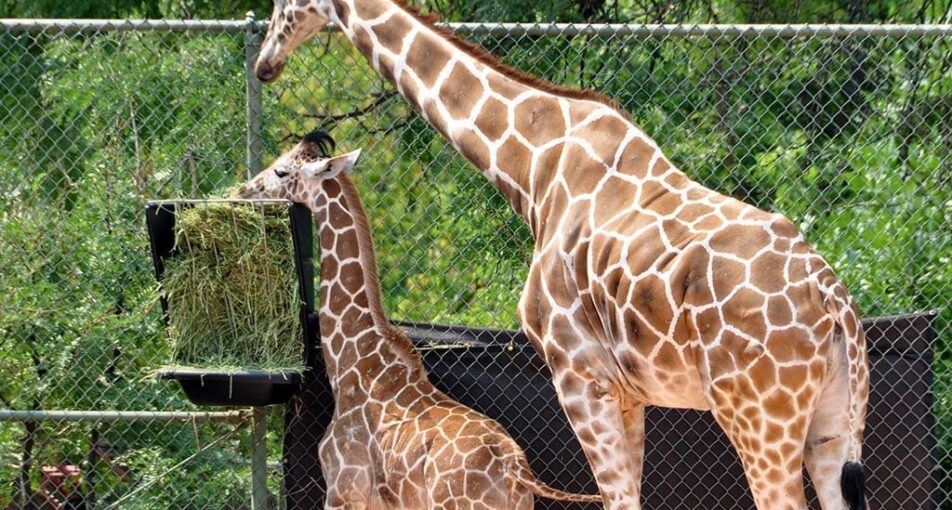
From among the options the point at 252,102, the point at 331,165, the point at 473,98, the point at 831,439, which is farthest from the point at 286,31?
the point at 831,439

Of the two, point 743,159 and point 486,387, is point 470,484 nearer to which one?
point 486,387

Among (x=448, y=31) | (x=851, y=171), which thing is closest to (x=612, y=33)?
(x=448, y=31)

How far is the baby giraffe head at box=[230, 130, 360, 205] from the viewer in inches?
220

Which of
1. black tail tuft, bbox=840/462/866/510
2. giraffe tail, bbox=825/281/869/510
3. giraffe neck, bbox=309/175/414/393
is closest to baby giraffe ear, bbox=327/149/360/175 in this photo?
giraffe neck, bbox=309/175/414/393

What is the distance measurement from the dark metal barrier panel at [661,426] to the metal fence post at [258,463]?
99mm

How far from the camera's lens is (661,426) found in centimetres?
546

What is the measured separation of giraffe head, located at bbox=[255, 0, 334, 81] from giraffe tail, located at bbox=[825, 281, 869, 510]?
2.48m

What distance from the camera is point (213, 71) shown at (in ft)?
21.1

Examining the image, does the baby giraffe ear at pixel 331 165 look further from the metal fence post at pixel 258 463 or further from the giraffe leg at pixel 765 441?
the giraffe leg at pixel 765 441

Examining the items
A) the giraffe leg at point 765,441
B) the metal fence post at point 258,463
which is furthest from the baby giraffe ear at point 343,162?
the giraffe leg at point 765,441

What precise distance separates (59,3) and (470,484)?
4.53m

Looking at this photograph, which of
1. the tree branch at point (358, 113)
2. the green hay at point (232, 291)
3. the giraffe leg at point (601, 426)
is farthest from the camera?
the tree branch at point (358, 113)

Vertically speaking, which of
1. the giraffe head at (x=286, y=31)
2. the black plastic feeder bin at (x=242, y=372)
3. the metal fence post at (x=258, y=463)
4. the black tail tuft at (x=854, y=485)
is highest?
the giraffe head at (x=286, y=31)

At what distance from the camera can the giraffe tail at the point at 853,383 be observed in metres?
4.07
